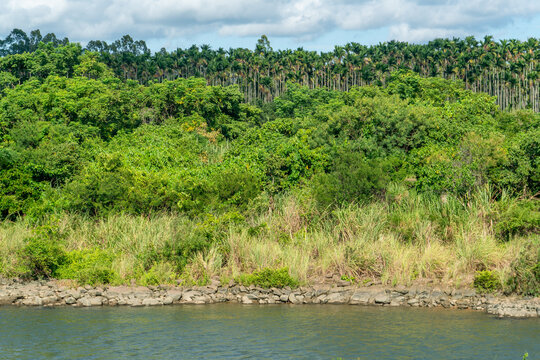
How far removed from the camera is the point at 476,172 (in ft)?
84.2

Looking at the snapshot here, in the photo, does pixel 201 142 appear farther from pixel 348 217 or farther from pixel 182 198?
pixel 348 217

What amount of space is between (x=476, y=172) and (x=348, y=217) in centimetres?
594

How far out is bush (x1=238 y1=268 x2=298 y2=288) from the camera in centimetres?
2108

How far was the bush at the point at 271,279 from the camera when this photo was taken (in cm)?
2108

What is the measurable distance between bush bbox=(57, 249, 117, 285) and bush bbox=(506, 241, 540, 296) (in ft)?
41.1

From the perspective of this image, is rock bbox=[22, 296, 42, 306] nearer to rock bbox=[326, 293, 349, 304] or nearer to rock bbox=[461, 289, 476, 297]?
rock bbox=[326, 293, 349, 304]

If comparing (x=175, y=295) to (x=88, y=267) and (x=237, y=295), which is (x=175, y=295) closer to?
(x=237, y=295)

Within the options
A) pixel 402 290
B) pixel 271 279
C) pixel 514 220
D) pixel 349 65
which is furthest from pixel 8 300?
pixel 349 65

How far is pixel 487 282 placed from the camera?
64.7 ft

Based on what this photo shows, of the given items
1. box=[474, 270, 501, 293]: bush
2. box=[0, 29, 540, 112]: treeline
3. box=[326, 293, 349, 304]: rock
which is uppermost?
box=[0, 29, 540, 112]: treeline

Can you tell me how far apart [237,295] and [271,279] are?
1202mm

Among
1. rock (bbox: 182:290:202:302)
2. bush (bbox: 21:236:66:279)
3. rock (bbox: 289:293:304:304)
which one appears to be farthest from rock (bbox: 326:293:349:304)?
bush (bbox: 21:236:66:279)

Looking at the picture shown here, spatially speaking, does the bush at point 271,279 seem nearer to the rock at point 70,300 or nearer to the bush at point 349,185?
the bush at point 349,185

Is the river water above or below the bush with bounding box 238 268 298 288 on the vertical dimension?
below
